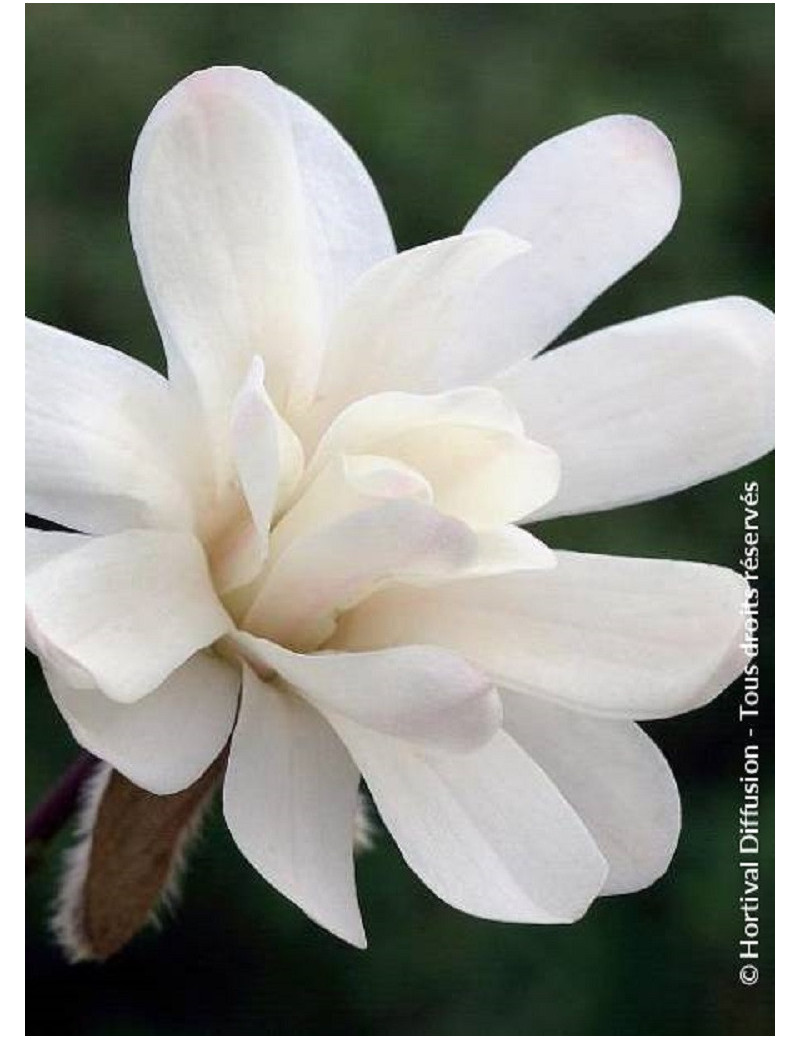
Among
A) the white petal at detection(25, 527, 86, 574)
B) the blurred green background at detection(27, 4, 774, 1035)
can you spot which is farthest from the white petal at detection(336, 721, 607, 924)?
the blurred green background at detection(27, 4, 774, 1035)

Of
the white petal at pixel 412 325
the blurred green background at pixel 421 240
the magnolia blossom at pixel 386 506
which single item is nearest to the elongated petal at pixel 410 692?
the magnolia blossom at pixel 386 506

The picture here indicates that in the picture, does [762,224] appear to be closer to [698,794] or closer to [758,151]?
[758,151]

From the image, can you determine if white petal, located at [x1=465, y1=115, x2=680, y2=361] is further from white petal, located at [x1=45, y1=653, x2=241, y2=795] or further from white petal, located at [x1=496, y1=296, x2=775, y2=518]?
white petal, located at [x1=45, y1=653, x2=241, y2=795]

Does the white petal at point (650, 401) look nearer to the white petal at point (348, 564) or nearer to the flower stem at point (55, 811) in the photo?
the white petal at point (348, 564)

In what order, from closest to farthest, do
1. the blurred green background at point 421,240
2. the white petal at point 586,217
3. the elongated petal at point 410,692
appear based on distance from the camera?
the elongated petal at point 410,692 → the white petal at point 586,217 → the blurred green background at point 421,240

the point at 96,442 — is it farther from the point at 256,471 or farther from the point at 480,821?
the point at 480,821

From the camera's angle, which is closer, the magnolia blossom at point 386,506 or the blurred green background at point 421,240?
the magnolia blossom at point 386,506
